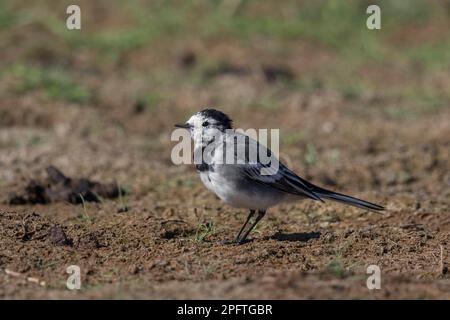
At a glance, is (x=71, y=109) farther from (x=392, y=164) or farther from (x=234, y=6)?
(x=234, y=6)

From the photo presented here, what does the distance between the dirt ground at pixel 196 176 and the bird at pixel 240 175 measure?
30cm

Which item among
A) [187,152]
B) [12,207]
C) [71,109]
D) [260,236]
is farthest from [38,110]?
[260,236]

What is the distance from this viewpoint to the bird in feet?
22.2

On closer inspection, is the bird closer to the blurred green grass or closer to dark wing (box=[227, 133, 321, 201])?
dark wing (box=[227, 133, 321, 201])

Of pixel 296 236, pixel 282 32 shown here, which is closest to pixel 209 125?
pixel 296 236

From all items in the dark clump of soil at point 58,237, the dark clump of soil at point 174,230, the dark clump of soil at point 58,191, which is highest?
→ the dark clump of soil at point 58,191

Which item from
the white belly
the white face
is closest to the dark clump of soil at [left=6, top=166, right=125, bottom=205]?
the white face

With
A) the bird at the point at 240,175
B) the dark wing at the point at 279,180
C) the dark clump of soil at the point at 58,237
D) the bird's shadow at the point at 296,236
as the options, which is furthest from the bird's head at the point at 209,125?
the dark clump of soil at the point at 58,237

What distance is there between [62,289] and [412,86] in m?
9.41

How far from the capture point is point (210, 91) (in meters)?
13.0

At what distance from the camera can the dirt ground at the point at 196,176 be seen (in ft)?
19.4

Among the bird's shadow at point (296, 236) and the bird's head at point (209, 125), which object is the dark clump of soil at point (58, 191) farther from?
the bird's shadow at point (296, 236)

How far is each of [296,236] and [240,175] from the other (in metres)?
→ 0.74

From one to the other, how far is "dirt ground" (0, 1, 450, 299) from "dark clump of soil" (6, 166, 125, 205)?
7cm
